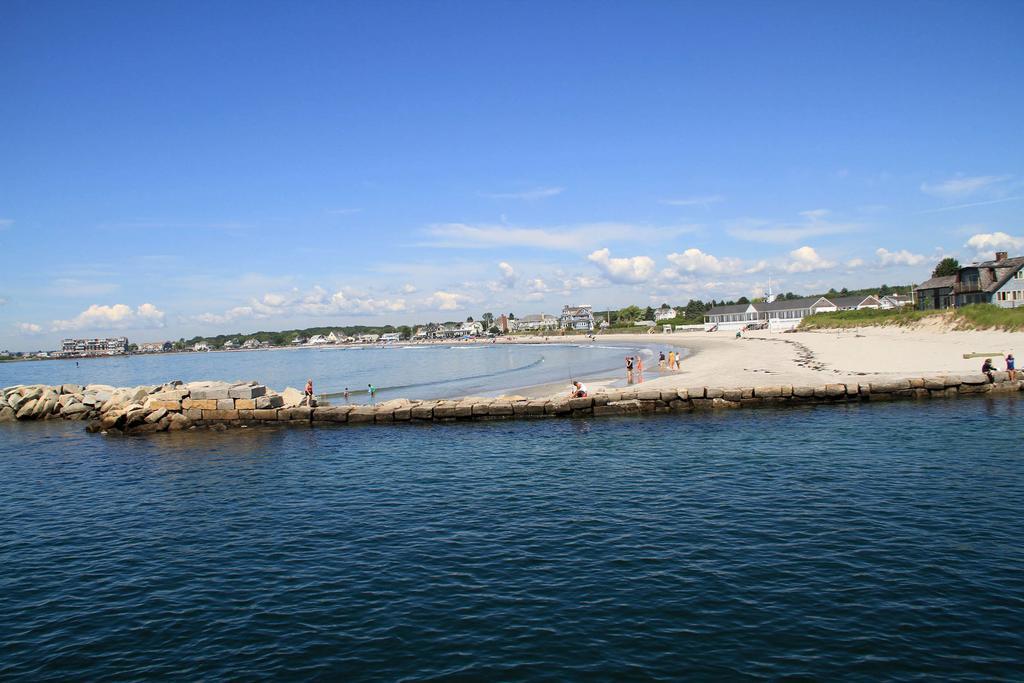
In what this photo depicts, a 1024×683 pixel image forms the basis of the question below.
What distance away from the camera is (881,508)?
13758 millimetres

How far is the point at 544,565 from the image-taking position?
38.1ft

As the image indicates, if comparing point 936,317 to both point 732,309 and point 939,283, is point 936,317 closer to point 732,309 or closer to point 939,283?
point 939,283

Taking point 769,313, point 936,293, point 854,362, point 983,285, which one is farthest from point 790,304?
point 854,362

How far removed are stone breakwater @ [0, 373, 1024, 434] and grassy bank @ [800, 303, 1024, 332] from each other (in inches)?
1022

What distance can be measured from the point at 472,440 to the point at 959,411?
20.1 meters

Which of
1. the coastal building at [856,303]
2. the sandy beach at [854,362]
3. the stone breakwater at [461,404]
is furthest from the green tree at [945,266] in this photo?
the stone breakwater at [461,404]

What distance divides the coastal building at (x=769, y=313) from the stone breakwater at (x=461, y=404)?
88.9 metres

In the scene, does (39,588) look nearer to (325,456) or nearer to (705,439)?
(325,456)

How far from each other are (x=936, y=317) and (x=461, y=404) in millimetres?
55874

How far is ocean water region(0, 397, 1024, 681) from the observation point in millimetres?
8594

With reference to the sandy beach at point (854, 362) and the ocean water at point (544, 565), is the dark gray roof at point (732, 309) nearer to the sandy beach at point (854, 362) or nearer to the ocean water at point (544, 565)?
the sandy beach at point (854, 362)

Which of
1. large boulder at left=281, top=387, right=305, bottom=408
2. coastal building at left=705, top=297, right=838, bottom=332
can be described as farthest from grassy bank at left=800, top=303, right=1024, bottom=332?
large boulder at left=281, top=387, right=305, bottom=408

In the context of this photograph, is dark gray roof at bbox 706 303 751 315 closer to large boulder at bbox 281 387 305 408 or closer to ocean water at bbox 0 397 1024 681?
large boulder at bbox 281 387 305 408

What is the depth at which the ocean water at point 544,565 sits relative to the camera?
8.59 meters
